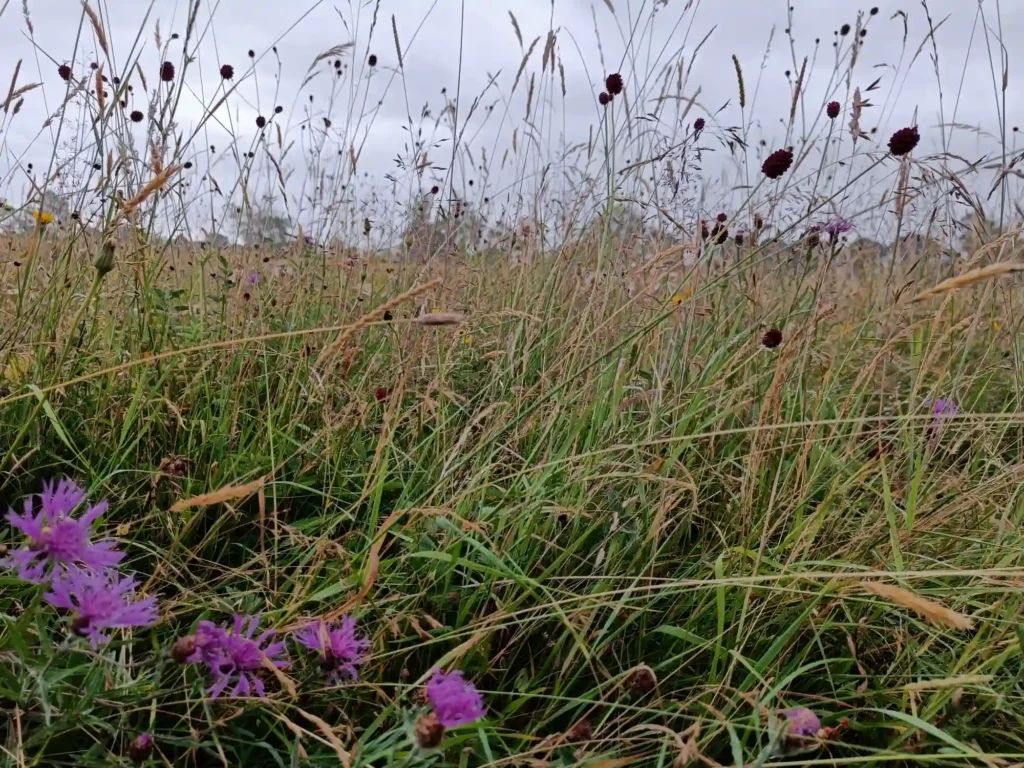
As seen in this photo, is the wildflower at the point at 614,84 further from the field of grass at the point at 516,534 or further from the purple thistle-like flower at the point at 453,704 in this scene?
the purple thistle-like flower at the point at 453,704

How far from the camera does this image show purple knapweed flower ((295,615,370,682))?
2.84 ft

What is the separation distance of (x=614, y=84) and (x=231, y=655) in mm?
1511

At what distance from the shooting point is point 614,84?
1817mm

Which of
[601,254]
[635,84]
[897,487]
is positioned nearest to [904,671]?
[897,487]

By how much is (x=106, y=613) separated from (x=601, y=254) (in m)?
1.22

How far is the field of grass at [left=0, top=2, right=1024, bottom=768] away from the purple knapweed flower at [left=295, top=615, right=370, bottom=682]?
0.02 metres

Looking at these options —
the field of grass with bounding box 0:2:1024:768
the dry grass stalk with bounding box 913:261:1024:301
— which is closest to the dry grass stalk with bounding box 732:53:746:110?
the field of grass with bounding box 0:2:1024:768

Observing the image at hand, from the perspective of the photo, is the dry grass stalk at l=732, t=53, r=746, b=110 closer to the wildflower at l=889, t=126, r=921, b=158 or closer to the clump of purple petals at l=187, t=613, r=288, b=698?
the wildflower at l=889, t=126, r=921, b=158

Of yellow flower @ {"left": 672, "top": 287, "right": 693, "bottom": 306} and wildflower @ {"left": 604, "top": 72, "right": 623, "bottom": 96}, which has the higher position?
wildflower @ {"left": 604, "top": 72, "right": 623, "bottom": 96}

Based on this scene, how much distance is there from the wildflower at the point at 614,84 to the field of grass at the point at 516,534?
0.07 metres

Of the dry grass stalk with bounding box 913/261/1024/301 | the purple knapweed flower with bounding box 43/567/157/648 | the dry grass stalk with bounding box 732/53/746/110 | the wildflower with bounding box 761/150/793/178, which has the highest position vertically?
the dry grass stalk with bounding box 732/53/746/110

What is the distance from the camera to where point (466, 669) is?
1034 millimetres

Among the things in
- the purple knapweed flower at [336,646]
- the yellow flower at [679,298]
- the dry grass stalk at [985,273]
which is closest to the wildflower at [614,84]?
the yellow flower at [679,298]

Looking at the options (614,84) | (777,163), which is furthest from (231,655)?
(614,84)
